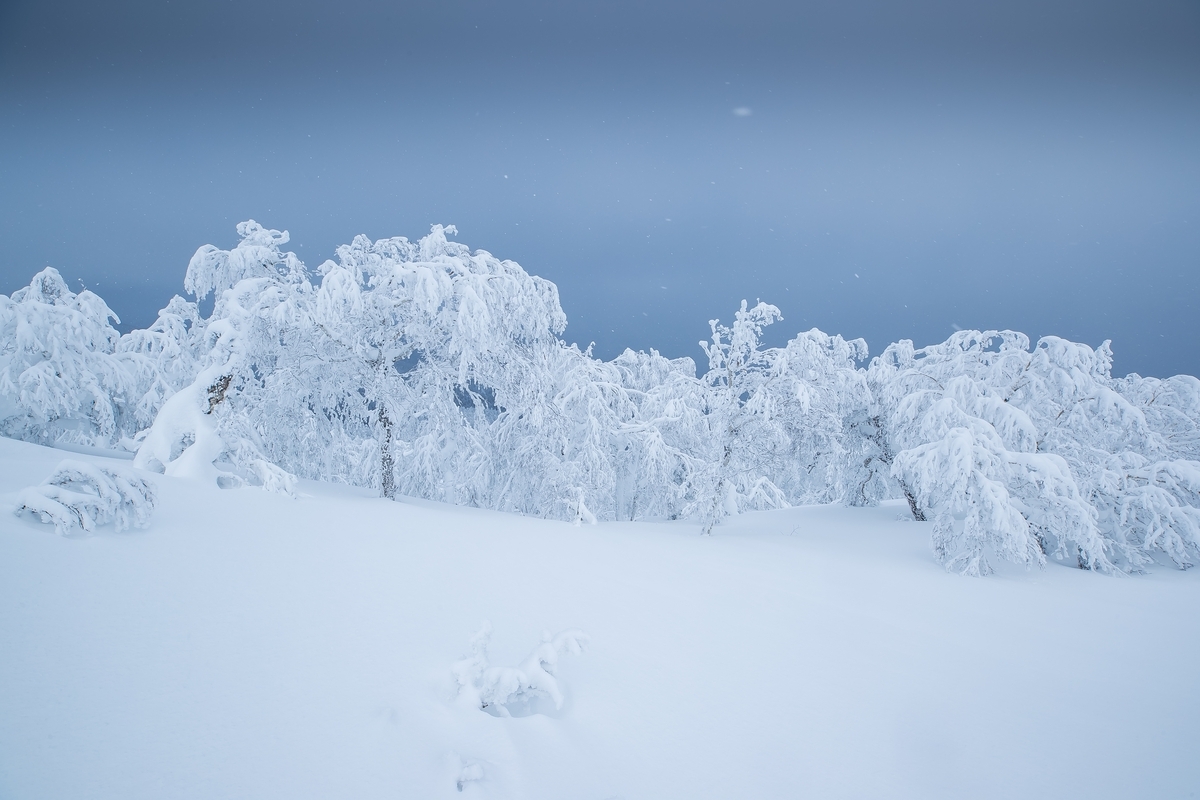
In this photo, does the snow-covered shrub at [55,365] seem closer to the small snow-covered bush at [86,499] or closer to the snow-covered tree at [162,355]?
the snow-covered tree at [162,355]

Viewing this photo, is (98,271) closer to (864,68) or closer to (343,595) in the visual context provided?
(343,595)

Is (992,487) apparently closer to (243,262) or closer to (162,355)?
(243,262)

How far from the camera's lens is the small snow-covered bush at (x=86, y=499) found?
352cm

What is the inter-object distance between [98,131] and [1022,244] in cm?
13893

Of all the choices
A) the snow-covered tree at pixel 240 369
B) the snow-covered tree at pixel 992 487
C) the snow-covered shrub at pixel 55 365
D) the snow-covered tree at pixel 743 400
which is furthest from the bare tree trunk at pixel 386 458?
the snow-covered tree at pixel 992 487

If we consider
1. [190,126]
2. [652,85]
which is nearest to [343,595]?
[190,126]

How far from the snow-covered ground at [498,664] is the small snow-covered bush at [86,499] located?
13cm

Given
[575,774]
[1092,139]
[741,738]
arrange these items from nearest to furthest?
[575,774] → [741,738] → [1092,139]

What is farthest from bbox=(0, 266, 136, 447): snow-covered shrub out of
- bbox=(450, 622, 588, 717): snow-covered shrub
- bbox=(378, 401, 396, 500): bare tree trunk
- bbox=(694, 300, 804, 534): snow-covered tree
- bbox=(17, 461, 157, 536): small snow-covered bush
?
Answer: bbox=(694, 300, 804, 534): snow-covered tree

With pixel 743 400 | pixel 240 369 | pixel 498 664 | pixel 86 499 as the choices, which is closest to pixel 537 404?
pixel 743 400

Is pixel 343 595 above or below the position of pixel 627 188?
below

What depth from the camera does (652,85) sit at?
37844 mm

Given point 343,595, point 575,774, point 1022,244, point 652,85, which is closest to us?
point 575,774

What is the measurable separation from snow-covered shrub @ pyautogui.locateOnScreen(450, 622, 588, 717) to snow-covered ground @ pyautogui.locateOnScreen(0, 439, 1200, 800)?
12 centimetres
